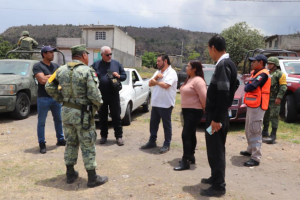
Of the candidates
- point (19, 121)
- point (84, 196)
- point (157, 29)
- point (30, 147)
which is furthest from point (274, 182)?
point (157, 29)

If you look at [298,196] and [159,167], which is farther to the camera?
[159,167]

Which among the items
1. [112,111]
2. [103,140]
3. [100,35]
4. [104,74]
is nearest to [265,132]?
[112,111]

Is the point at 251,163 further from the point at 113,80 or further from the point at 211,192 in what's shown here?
the point at 113,80

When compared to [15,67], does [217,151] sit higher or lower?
lower

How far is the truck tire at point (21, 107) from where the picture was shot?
716 cm

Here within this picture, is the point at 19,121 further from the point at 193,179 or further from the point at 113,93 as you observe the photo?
the point at 193,179

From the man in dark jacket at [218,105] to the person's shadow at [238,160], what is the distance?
4.53ft

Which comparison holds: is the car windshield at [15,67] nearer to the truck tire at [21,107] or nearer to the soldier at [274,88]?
the truck tire at [21,107]

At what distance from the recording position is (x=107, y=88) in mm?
5238

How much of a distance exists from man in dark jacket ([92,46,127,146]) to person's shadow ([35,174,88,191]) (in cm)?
174

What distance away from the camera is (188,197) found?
3266 millimetres

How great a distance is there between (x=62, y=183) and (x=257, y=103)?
3410 mm

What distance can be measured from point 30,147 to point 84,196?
248cm

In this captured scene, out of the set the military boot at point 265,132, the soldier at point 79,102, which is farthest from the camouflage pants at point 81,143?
the military boot at point 265,132
